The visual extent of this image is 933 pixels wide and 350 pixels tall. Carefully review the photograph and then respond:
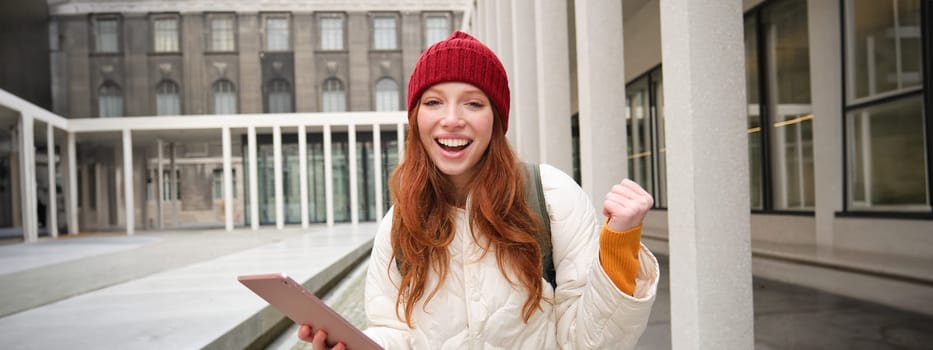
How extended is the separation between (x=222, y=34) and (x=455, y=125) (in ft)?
120

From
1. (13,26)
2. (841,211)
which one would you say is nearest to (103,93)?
(13,26)

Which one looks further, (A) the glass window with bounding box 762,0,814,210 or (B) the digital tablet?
(A) the glass window with bounding box 762,0,814,210

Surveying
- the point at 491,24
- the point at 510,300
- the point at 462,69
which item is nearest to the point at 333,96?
the point at 491,24

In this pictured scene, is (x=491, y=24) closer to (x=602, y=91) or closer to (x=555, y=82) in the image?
(x=555, y=82)

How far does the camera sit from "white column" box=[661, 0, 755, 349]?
3.71 m

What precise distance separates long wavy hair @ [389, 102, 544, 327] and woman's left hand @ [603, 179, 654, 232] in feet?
1.27

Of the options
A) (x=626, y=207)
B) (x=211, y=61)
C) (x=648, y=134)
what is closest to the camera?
(x=626, y=207)

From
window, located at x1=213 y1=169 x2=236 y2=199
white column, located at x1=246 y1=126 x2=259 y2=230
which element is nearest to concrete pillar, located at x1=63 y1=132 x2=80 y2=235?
white column, located at x1=246 y1=126 x2=259 y2=230

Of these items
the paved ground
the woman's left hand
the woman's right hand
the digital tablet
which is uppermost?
the woman's left hand

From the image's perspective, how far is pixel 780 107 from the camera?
10695 millimetres

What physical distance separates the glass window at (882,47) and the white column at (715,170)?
5786 mm

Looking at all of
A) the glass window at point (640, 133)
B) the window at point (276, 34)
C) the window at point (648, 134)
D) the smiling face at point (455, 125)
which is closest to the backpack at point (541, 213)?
the smiling face at point (455, 125)

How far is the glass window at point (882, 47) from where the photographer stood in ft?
26.0

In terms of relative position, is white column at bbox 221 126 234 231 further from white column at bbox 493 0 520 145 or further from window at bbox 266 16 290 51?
white column at bbox 493 0 520 145
